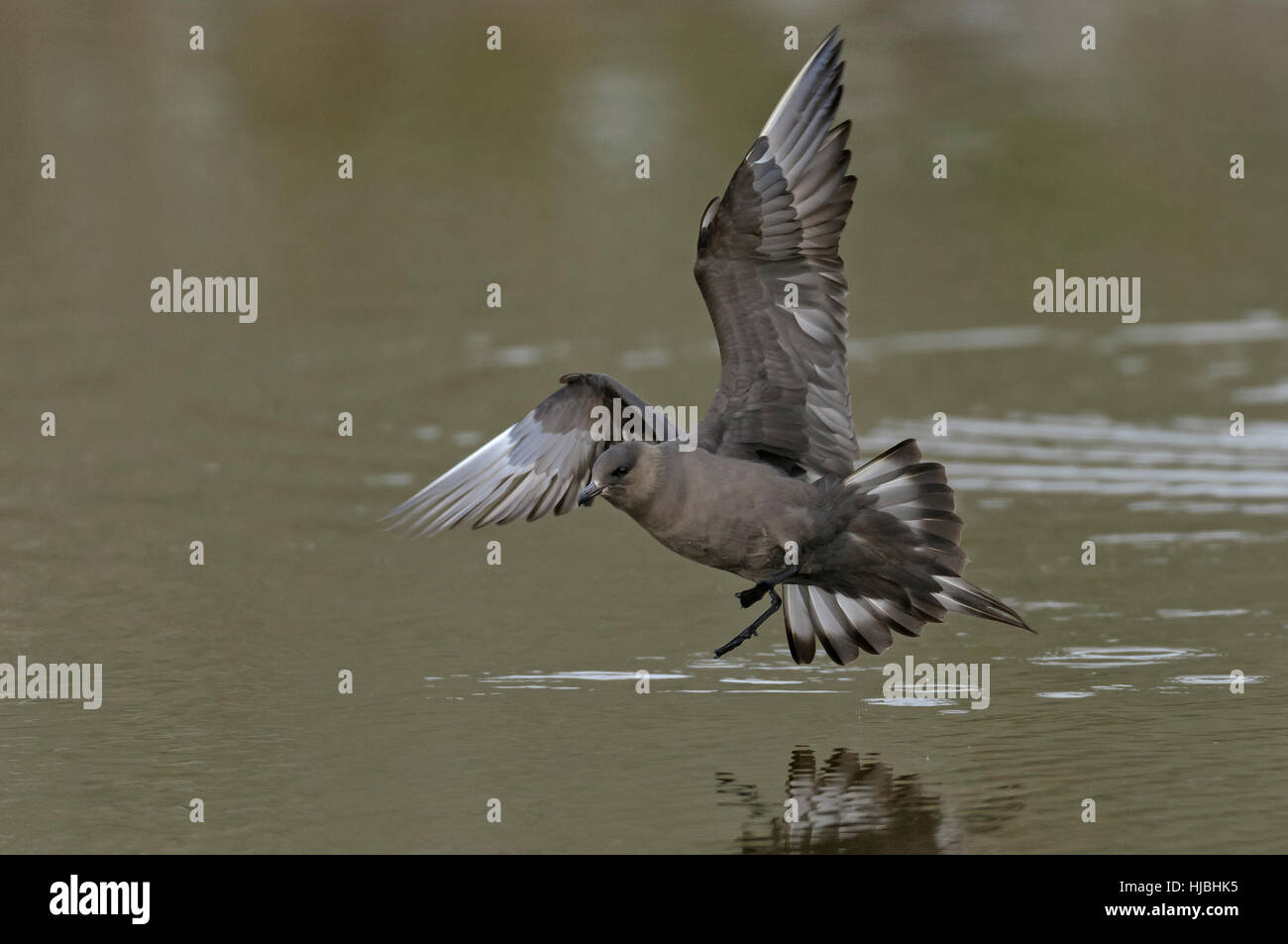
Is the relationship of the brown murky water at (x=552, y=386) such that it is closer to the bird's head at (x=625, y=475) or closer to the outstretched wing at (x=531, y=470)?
the outstretched wing at (x=531, y=470)

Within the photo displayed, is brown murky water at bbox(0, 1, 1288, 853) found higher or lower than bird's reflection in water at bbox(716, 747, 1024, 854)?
higher

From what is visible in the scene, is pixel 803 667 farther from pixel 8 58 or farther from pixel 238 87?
pixel 8 58

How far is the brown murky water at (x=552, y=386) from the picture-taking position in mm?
6824

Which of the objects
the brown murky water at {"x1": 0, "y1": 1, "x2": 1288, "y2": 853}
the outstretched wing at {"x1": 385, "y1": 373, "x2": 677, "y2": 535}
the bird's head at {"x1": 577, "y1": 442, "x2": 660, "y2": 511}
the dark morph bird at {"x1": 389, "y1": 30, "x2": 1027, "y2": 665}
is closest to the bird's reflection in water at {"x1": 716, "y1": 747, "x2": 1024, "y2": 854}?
the brown murky water at {"x1": 0, "y1": 1, "x2": 1288, "y2": 853}

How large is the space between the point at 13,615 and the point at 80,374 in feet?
15.5

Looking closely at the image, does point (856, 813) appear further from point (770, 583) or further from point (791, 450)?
point (791, 450)

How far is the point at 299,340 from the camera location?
14.4m

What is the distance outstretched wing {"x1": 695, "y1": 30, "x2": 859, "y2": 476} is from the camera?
7227mm

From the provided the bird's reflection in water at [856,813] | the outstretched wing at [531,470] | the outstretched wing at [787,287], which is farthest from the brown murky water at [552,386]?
the outstretched wing at [787,287]

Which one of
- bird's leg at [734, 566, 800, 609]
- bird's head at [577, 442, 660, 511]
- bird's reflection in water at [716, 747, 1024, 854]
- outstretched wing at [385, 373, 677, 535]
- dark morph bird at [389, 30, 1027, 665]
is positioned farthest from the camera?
outstretched wing at [385, 373, 677, 535]

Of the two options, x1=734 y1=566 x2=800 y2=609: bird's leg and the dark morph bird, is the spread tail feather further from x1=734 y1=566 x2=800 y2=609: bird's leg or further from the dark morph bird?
x1=734 y1=566 x2=800 y2=609: bird's leg

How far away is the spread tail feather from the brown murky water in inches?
10.4

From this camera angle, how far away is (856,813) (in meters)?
6.48
